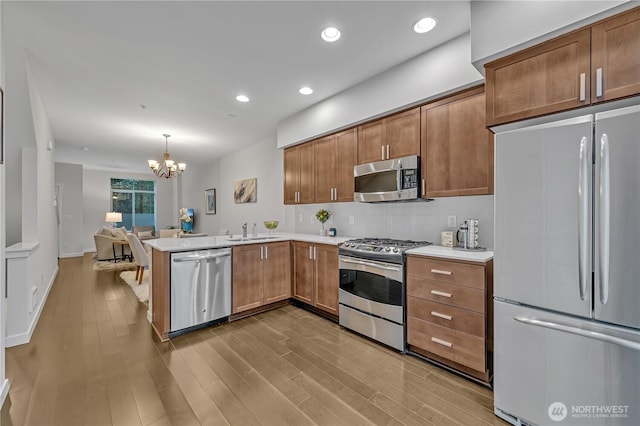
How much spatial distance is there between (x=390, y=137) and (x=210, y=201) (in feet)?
20.7

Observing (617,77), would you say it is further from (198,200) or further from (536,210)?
(198,200)

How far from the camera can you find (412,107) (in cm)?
270

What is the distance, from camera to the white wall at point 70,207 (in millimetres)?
7391

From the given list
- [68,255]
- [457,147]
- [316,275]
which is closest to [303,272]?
[316,275]

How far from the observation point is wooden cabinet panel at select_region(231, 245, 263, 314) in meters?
3.15

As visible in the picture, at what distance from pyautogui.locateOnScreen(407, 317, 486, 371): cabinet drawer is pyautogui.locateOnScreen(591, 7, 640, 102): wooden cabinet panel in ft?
5.54

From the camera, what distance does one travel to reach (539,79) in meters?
1.62

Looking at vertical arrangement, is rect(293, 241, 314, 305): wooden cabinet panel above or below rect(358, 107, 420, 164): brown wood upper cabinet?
below

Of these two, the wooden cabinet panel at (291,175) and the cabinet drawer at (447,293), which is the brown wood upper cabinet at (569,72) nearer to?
the cabinet drawer at (447,293)

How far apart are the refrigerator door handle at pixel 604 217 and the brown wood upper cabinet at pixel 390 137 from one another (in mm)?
1425

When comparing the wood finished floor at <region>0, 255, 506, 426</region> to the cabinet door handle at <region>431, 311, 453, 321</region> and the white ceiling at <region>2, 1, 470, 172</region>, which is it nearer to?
the cabinet door handle at <region>431, 311, 453, 321</region>

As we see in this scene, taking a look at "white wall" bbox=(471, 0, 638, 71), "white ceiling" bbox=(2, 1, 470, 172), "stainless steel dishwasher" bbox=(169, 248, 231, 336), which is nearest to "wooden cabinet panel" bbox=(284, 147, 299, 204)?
"white ceiling" bbox=(2, 1, 470, 172)

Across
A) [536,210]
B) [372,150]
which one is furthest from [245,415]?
[372,150]

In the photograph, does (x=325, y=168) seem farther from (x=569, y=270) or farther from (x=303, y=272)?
(x=569, y=270)
